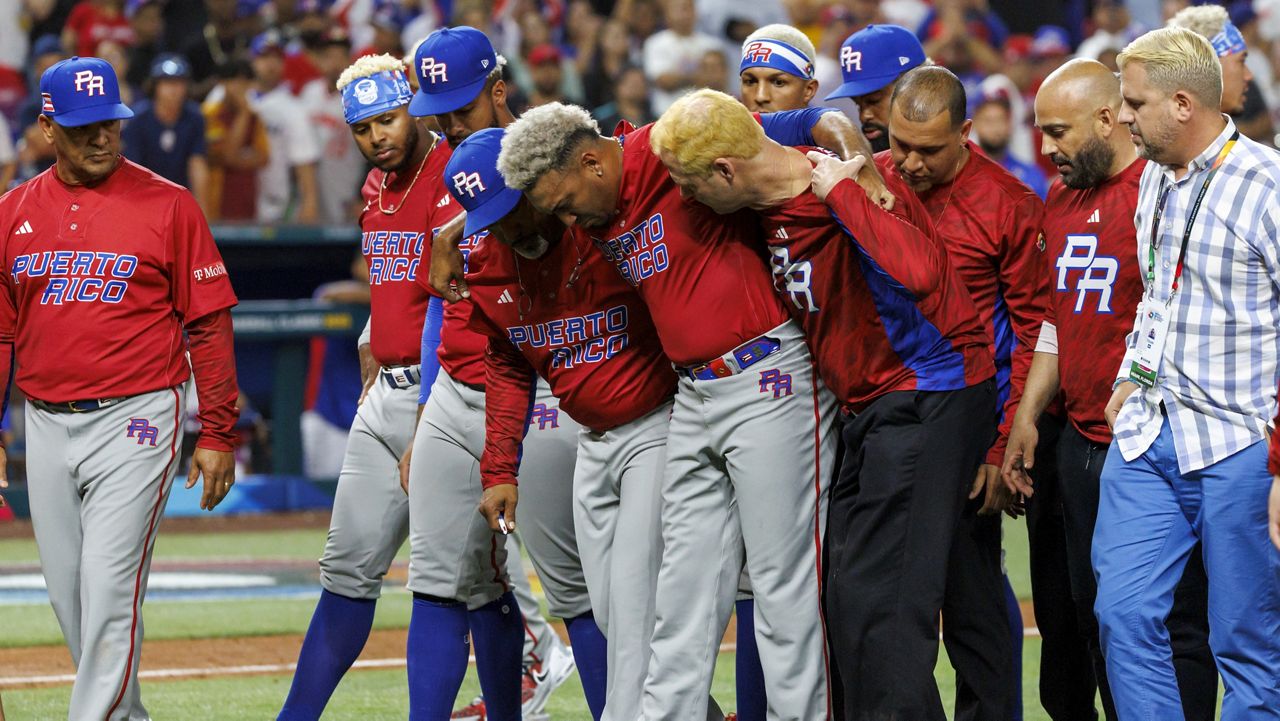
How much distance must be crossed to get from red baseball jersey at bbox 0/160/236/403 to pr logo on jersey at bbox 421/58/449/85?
91cm

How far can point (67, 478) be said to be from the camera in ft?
17.2

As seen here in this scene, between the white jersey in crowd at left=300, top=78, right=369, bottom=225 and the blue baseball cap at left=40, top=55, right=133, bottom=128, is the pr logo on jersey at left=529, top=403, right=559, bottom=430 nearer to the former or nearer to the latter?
the blue baseball cap at left=40, top=55, right=133, bottom=128

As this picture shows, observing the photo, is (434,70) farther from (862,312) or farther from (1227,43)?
(1227,43)

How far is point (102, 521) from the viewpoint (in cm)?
514

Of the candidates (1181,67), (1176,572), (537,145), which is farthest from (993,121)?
(537,145)

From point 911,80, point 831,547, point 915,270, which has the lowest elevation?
point 831,547

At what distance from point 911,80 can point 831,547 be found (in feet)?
4.88

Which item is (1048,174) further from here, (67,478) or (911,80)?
(67,478)

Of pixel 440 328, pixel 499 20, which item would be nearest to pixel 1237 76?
pixel 440 328

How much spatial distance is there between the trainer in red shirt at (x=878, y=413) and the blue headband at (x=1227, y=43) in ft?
8.92

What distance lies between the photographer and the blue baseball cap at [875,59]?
19.0 ft

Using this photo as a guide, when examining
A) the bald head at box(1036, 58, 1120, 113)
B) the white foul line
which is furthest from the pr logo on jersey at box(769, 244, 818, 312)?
the white foul line

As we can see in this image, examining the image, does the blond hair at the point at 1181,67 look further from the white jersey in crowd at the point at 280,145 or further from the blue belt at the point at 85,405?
the white jersey in crowd at the point at 280,145

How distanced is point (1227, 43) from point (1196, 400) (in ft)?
9.59
